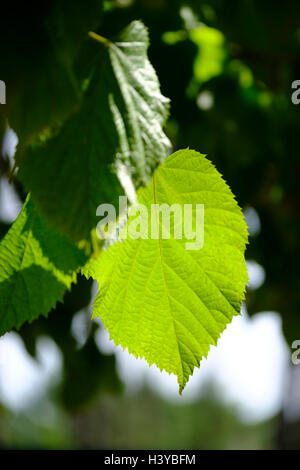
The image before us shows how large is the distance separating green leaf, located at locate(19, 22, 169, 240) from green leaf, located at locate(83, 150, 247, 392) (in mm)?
137

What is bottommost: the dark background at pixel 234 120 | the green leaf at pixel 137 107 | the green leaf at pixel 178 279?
the green leaf at pixel 178 279

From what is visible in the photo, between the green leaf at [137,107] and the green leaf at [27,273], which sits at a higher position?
the green leaf at [137,107]

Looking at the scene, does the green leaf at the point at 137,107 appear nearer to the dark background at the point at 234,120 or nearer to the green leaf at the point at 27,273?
the green leaf at the point at 27,273

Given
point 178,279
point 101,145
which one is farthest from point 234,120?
point 101,145

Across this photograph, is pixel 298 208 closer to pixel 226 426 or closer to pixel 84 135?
pixel 84 135

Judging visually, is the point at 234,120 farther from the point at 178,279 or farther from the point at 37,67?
the point at 37,67

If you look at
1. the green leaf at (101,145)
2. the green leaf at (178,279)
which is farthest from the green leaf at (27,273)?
the green leaf at (101,145)

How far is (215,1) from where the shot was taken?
55.3 inches

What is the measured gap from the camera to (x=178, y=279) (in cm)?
62

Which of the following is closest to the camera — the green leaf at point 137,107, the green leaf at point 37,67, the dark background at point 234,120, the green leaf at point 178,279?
the green leaf at point 37,67

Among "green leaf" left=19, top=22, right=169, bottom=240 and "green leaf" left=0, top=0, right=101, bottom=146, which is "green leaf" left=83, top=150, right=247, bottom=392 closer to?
"green leaf" left=19, top=22, right=169, bottom=240

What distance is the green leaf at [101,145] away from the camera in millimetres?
417

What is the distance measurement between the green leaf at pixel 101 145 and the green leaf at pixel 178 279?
0.14m

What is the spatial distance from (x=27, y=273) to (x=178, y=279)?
0.20 m
